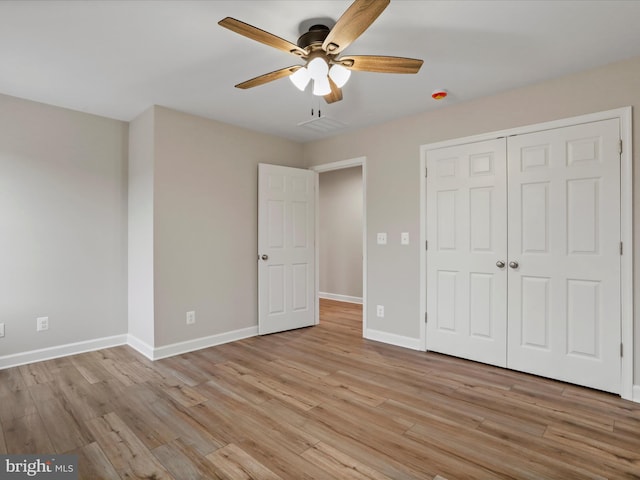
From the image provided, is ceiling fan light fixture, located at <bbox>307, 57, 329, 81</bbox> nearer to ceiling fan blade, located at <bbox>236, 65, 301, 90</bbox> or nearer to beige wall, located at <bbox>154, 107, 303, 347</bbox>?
ceiling fan blade, located at <bbox>236, 65, 301, 90</bbox>

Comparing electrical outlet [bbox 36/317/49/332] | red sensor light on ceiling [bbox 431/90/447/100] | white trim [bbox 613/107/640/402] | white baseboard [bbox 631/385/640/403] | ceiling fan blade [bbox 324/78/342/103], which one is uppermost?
red sensor light on ceiling [bbox 431/90/447/100]

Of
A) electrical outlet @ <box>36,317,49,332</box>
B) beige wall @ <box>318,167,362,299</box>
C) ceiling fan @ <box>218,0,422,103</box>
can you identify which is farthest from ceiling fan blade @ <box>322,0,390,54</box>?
beige wall @ <box>318,167,362,299</box>

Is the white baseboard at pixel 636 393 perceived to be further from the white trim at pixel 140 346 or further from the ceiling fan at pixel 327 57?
the white trim at pixel 140 346

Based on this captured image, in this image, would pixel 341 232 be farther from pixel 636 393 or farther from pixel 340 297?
pixel 636 393

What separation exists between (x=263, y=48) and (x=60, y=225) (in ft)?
8.65

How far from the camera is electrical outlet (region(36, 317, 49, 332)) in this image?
10.7 feet

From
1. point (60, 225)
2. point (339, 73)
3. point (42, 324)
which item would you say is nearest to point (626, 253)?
point (339, 73)

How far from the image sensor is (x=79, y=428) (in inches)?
83.0

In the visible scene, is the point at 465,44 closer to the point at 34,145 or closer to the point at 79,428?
the point at 79,428

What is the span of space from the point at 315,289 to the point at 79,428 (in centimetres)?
292

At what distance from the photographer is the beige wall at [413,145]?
2568 millimetres

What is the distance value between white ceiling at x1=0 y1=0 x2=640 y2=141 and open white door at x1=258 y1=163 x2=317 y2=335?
109cm

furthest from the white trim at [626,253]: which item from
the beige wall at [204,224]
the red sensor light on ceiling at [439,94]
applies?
the beige wall at [204,224]

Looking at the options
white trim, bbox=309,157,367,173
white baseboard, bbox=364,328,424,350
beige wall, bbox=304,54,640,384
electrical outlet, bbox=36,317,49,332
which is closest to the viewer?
beige wall, bbox=304,54,640,384
